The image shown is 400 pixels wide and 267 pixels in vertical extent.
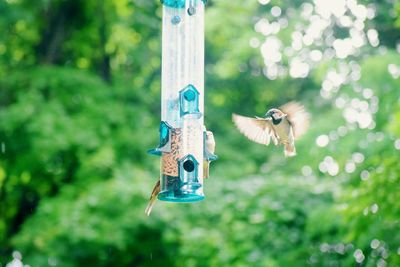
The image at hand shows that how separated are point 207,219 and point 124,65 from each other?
210 inches

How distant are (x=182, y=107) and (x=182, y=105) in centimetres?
1

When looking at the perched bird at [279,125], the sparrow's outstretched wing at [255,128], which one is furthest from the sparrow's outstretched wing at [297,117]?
the sparrow's outstretched wing at [255,128]

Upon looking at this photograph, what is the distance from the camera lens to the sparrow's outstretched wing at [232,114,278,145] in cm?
614

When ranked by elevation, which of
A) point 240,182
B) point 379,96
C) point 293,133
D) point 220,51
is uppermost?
point 220,51

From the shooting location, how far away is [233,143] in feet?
48.5

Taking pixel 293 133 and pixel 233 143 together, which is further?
pixel 233 143

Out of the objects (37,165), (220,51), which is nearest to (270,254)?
(37,165)

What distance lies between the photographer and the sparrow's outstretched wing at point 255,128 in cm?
614

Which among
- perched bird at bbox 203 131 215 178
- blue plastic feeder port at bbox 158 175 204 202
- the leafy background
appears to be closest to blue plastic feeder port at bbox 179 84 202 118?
perched bird at bbox 203 131 215 178

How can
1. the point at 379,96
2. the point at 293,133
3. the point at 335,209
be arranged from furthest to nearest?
the point at 379,96 → the point at 335,209 → the point at 293,133

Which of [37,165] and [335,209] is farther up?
[37,165]

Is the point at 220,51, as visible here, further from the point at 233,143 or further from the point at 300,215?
the point at 300,215

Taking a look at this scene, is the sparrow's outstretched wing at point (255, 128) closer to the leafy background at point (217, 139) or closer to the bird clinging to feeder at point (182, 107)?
the bird clinging to feeder at point (182, 107)

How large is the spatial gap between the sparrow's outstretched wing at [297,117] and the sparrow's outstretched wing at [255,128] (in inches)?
5.9
